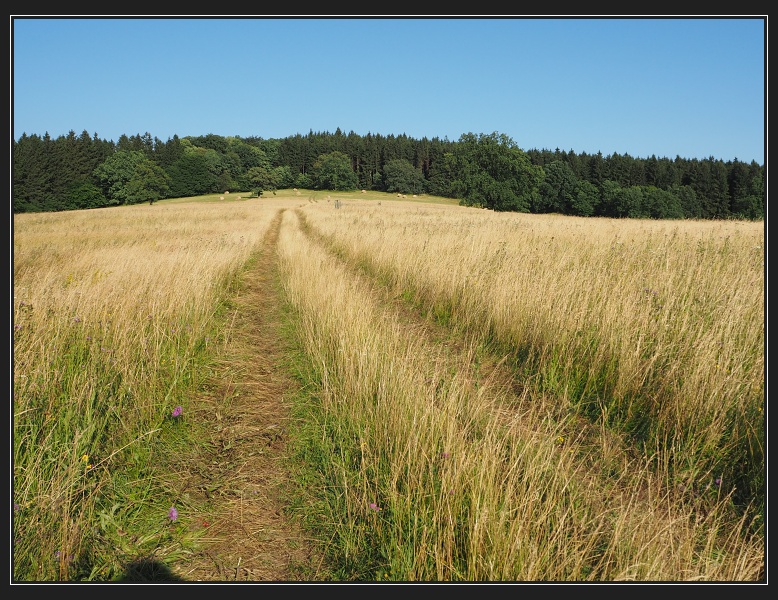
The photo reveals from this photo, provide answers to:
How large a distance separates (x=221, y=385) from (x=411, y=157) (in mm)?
114033

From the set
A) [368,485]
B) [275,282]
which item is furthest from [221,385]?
[275,282]

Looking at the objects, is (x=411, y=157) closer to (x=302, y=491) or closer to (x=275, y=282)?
(x=275, y=282)

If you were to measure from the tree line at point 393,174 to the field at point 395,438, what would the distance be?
125 ft

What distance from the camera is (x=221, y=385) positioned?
4.37 m

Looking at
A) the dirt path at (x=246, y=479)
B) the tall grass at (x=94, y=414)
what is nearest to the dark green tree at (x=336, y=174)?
the tall grass at (x=94, y=414)

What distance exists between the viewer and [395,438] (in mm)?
2875

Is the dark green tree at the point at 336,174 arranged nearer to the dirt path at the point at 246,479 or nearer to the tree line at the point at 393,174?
the tree line at the point at 393,174

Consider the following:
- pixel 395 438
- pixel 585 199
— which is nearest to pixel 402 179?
pixel 585 199

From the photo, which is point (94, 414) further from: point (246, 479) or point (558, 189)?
point (558, 189)

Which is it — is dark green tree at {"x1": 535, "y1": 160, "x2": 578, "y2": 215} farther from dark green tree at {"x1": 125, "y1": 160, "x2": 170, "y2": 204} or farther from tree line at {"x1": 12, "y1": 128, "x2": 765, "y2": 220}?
dark green tree at {"x1": 125, "y1": 160, "x2": 170, "y2": 204}

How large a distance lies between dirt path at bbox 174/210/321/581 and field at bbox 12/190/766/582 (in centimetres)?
1

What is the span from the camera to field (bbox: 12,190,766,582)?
6.72ft

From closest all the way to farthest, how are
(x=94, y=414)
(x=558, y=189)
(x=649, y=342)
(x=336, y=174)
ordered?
(x=94, y=414)
(x=649, y=342)
(x=558, y=189)
(x=336, y=174)

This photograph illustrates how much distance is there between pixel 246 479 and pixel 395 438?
3.35ft
